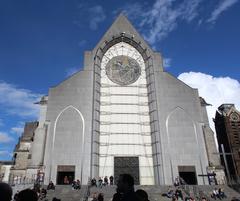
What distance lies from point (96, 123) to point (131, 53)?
11.7 m

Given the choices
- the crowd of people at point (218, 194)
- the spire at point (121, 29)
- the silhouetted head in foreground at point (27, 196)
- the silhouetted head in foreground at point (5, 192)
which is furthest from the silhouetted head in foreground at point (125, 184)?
the spire at point (121, 29)

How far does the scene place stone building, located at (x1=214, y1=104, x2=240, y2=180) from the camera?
5240 cm

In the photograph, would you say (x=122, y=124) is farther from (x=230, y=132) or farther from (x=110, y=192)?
(x=230, y=132)

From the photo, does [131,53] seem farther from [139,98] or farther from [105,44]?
[139,98]

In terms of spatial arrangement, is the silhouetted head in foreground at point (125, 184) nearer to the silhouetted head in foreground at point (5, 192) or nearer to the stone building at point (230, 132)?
the silhouetted head in foreground at point (5, 192)

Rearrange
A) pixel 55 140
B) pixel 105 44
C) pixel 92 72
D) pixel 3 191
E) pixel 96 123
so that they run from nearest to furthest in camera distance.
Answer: pixel 3 191, pixel 55 140, pixel 96 123, pixel 92 72, pixel 105 44

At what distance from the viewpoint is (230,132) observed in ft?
184

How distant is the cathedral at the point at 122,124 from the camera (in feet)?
86.2

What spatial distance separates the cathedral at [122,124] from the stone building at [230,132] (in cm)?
2808

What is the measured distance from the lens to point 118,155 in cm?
2808

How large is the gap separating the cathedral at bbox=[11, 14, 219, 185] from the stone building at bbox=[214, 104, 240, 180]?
28.1m

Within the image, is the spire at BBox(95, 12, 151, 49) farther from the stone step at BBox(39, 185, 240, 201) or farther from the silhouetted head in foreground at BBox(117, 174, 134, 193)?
the silhouetted head in foreground at BBox(117, 174, 134, 193)

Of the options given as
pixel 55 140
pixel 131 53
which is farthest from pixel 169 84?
pixel 55 140

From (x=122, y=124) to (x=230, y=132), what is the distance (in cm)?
3696
